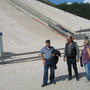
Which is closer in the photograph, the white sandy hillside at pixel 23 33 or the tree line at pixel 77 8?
the white sandy hillside at pixel 23 33

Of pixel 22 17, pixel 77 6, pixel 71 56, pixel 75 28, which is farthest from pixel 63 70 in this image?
pixel 77 6

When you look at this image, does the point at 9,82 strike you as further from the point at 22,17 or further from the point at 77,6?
the point at 77,6

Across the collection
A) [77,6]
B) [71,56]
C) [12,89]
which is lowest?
[12,89]

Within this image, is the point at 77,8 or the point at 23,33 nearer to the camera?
the point at 23,33

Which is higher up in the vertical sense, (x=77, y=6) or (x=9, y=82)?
(x=77, y=6)

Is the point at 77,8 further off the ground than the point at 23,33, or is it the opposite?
the point at 77,8

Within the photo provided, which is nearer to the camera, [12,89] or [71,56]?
[12,89]

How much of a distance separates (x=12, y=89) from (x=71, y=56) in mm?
2221

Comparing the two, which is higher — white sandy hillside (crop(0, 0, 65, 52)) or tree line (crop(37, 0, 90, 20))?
tree line (crop(37, 0, 90, 20))

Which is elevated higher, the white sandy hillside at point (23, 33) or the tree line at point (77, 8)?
the tree line at point (77, 8)

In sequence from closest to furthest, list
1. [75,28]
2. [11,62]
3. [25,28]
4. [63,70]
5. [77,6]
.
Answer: [63,70] → [11,62] → [25,28] → [75,28] → [77,6]

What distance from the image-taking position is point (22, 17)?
28656 millimetres

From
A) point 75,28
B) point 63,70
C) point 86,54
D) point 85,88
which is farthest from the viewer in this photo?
point 75,28

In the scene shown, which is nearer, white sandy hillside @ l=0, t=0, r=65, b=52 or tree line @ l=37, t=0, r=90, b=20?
white sandy hillside @ l=0, t=0, r=65, b=52
